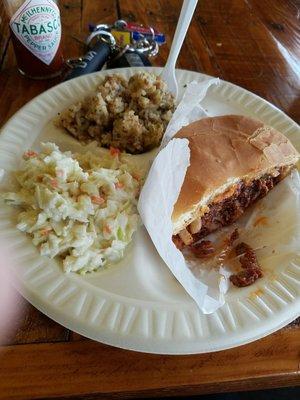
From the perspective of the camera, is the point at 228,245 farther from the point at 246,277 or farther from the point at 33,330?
the point at 33,330

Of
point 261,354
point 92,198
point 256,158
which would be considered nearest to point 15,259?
point 92,198

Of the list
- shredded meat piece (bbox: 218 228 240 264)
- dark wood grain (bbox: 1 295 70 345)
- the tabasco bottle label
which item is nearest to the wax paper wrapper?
shredded meat piece (bbox: 218 228 240 264)

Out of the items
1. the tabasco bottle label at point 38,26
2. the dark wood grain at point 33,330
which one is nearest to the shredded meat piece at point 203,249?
the dark wood grain at point 33,330

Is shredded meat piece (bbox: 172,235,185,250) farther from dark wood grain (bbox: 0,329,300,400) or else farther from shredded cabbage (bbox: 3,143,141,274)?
dark wood grain (bbox: 0,329,300,400)

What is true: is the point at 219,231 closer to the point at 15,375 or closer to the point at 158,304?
the point at 158,304

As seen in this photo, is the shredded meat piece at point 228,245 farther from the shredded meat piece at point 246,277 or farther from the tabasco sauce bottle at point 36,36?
the tabasco sauce bottle at point 36,36

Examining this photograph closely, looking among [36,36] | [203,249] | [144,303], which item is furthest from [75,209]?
[36,36]
